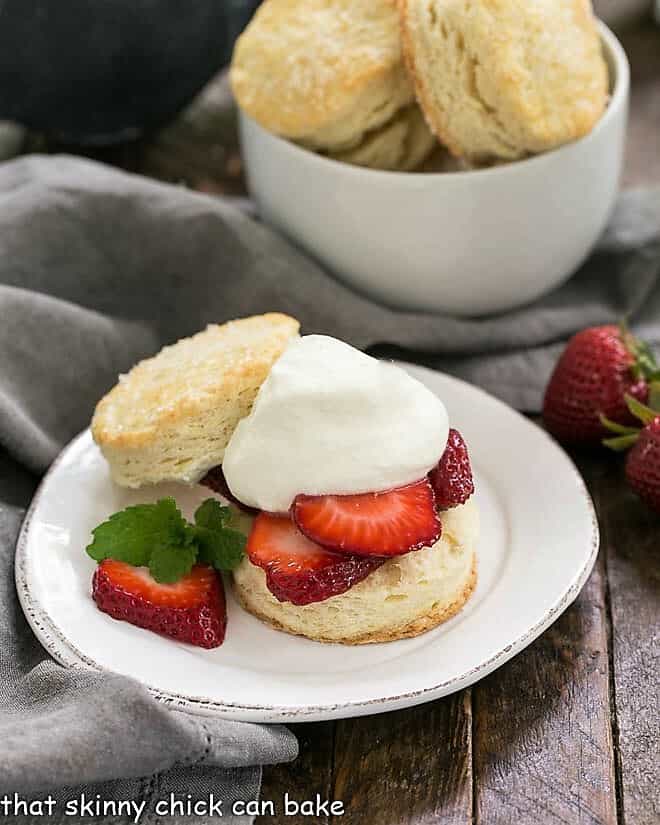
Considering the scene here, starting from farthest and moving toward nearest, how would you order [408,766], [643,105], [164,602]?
[643,105] → [164,602] → [408,766]

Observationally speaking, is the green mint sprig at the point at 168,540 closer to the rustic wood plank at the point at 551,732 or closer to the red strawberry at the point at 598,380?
the rustic wood plank at the point at 551,732

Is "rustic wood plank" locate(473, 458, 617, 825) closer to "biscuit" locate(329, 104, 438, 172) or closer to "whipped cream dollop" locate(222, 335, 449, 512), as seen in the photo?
"whipped cream dollop" locate(222, 335, 449, 512)

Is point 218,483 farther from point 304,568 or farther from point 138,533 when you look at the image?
point 304,568

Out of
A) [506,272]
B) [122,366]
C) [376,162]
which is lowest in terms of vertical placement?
[122,366]

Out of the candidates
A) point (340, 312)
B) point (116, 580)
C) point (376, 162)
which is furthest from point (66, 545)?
point (376, 162)

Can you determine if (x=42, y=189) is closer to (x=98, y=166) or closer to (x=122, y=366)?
(x=98, y=166)

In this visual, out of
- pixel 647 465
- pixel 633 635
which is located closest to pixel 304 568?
pixel 633 635

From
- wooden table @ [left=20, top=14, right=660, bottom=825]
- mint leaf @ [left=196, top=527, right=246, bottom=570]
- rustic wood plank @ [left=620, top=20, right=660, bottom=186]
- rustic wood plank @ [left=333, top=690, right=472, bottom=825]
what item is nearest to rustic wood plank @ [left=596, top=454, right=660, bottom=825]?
wooden table @ [left=20, top=14, right=660, bottom=825]
